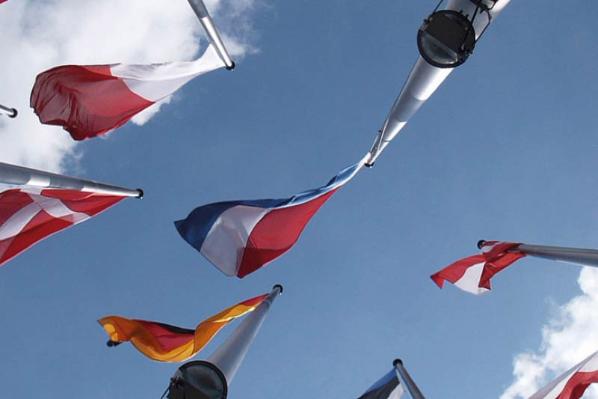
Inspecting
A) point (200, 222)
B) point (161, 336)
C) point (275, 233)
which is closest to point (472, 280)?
point (275, 233)

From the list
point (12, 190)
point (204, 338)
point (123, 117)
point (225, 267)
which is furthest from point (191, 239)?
point (12, 190)

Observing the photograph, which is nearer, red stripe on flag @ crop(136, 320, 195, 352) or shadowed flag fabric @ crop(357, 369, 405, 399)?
red stripe on flag @ crop(136, 320, 195, 352)

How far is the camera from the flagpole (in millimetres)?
9625

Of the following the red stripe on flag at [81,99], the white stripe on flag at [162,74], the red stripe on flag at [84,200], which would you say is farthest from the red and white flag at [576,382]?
the red stripe on flag at [81,99]

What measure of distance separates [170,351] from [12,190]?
4.88 metres

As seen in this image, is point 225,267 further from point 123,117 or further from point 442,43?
point 442,43

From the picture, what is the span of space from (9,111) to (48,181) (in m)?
2.29

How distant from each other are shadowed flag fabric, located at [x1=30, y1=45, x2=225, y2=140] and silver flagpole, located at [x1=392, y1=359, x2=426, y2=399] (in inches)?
312

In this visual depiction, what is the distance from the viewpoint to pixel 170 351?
1160 cm

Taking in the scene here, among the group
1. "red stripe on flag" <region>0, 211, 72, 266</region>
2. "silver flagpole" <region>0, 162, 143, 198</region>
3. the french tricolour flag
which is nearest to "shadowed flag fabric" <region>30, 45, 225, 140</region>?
"silver flagpole" <region>0, 162, 143, 198</region>

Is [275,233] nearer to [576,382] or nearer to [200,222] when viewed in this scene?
[200,222]

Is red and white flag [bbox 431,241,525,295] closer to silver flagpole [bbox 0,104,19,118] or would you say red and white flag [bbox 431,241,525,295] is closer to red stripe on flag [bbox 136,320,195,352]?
red stripe on flag [bbox 136,320,195,352]

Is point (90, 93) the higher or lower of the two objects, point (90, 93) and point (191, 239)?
the higher

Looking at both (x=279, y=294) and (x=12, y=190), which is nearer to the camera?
(x=12, y=190)
